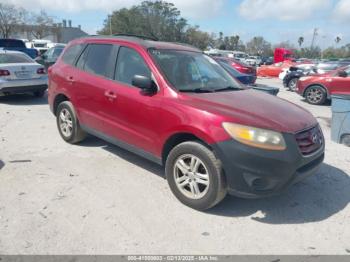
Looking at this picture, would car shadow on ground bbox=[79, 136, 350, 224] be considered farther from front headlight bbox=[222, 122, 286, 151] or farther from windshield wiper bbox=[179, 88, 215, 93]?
windshield wiper bbox=[179, 88, 215, 93]

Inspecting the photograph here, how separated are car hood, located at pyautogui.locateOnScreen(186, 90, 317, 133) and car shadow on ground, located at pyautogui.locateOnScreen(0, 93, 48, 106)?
23.1ft

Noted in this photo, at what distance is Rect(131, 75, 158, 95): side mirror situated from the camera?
12.3 ft

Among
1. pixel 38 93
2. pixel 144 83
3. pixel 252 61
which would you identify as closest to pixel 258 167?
pixel 144 83

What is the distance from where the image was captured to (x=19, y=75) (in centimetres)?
891

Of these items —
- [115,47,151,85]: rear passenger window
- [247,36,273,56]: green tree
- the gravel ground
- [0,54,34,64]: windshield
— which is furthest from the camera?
[247,36,273,56]: green tree

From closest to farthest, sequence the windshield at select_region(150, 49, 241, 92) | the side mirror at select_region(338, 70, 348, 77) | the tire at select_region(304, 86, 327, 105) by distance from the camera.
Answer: the windshield at select_region(150, 49, 241, 92)
the side mirror at select_region(338, 70, 348, 77)
the tire at select_region(304, 86, 327, 105)

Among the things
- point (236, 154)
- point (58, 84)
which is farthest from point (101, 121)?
point (236, 154)

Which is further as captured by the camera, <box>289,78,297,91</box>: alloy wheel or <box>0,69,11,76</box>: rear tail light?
<box>289,78,297,91</box>: alloy wheel

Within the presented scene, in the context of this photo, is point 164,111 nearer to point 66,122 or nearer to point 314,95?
point 66,122

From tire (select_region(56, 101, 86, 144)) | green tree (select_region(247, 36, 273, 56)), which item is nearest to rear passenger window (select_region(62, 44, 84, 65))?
tire (select_region(56, 101, 86, 144))

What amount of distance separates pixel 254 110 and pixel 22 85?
24.6 feet

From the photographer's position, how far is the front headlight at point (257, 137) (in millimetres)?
3158

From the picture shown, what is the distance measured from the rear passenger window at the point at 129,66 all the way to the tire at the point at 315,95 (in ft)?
29.4

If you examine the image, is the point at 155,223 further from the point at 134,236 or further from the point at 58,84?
the point at 58,84
